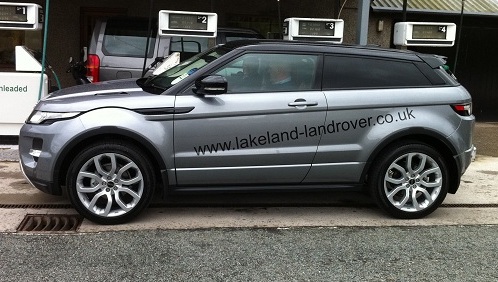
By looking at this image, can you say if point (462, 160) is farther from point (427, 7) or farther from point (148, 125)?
point (427, 7)

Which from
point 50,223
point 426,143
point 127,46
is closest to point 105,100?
point 50,223

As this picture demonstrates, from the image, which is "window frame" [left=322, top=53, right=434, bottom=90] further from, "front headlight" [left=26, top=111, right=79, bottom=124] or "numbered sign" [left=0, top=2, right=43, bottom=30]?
"numbered sign" [left=0, top=2, right=43, bottom=30]

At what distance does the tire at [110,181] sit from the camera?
185 inches

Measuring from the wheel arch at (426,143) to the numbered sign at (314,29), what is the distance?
9.26 feet

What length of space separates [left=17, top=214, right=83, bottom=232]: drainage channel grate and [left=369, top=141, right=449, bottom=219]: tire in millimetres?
2925

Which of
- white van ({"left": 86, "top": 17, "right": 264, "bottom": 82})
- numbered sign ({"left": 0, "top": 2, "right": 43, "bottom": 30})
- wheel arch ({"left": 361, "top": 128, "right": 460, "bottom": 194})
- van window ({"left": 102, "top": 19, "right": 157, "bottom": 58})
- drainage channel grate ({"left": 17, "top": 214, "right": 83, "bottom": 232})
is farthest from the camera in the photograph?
van window ({"left": 102, "top": 19, "right": 157, "bottom": 58})

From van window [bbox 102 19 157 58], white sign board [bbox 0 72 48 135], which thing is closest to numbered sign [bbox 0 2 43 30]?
white sign board [bbox 0 72 48 135]

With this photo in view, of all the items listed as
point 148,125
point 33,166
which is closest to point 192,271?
point 148,125

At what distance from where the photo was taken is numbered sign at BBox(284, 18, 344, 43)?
24.3 feet

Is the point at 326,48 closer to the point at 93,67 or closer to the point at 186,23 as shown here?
the point at 186,23

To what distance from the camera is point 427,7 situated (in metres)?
11.2

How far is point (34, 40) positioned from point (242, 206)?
753cm

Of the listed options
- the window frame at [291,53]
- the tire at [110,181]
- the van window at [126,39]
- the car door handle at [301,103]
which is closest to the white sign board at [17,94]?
the van window at [126,39]

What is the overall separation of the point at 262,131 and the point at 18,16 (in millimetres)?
4057
